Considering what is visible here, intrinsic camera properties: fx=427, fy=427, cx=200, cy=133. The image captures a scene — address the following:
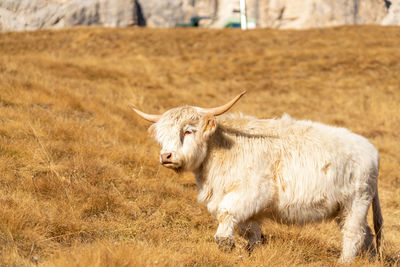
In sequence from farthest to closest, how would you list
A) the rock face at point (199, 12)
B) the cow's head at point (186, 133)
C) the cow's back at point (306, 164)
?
the rock face at point (199, 12) → the cow's back at point (306, 164) → the cow's head at point (186, 133)

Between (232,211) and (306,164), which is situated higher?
(306,164)

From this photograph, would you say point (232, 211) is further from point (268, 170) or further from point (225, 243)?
point (268, 170)

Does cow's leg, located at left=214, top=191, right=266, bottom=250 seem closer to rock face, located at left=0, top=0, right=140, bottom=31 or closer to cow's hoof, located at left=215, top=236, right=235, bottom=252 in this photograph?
cow's hoof, located at left=215, top=236, right=235, bottom=252

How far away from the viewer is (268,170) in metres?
5.02

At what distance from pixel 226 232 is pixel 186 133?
3.95 feet

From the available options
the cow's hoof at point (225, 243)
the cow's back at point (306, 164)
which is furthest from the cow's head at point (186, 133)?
the cow's hoof at point (225, 243)

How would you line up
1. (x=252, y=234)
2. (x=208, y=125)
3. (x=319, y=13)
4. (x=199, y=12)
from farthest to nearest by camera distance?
1. (x=199, y=12)
2. (x=319, y=13)
3. (x=252, y=234)
4. (x=208, y=125)

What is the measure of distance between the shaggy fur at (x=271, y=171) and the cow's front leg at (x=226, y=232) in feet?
0.03

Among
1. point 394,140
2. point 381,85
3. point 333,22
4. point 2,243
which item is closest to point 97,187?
point 2,243

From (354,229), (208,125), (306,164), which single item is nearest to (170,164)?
(208,125)

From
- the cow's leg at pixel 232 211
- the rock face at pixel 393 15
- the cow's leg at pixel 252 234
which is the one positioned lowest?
the cow's leg at pixel 252 234

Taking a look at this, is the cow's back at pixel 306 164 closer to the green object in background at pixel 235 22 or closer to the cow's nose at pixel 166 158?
the cow's nose at pixel 166 158

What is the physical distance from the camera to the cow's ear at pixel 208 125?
4.90 metres

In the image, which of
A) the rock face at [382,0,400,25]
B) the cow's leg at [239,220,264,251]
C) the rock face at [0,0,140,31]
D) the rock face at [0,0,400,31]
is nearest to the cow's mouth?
the cow's leg at [239,220,264,251]
